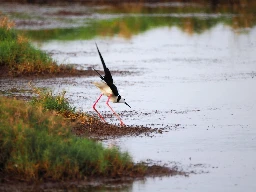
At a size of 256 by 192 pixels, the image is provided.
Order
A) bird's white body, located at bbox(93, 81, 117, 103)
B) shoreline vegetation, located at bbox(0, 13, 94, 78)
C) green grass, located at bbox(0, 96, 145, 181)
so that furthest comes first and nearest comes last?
1. shoreline vegetation, located at bbox(0, 13, 94, 78)
2. bird's white body, located at bbox(93, 81, 117, 103)
3. green grass, located at bbox(0, 96, 145, 181)

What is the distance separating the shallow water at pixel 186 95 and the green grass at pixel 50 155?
50 cm

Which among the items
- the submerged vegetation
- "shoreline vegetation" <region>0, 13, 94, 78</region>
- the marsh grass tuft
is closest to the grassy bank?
"shoreline vegetation" <region>0, 13, 94, 78</region>

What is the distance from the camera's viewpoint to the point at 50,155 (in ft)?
34.0

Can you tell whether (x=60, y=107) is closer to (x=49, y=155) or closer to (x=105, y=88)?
(x=105, y=88)

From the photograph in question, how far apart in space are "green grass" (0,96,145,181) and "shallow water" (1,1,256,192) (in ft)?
1.64

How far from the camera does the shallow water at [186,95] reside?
37.7 ft

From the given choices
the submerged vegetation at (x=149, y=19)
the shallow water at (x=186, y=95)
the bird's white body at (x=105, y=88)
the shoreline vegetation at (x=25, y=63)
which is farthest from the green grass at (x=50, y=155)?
the submerged vegetation at (x=149, y=19)

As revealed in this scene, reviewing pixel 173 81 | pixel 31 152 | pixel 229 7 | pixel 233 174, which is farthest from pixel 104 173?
pixel 229 7

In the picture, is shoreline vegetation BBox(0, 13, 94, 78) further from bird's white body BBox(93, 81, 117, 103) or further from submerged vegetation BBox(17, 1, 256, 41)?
submerged vegetation BBox(17, 1, 256, 41)

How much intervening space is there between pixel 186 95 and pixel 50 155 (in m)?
8.00

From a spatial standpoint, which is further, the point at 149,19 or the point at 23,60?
the point at 149,19

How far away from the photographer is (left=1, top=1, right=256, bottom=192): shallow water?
11500mm

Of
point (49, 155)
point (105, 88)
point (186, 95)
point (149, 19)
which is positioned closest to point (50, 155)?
Result: point (49, 155)

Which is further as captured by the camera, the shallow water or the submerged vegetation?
the submerged vegetation
